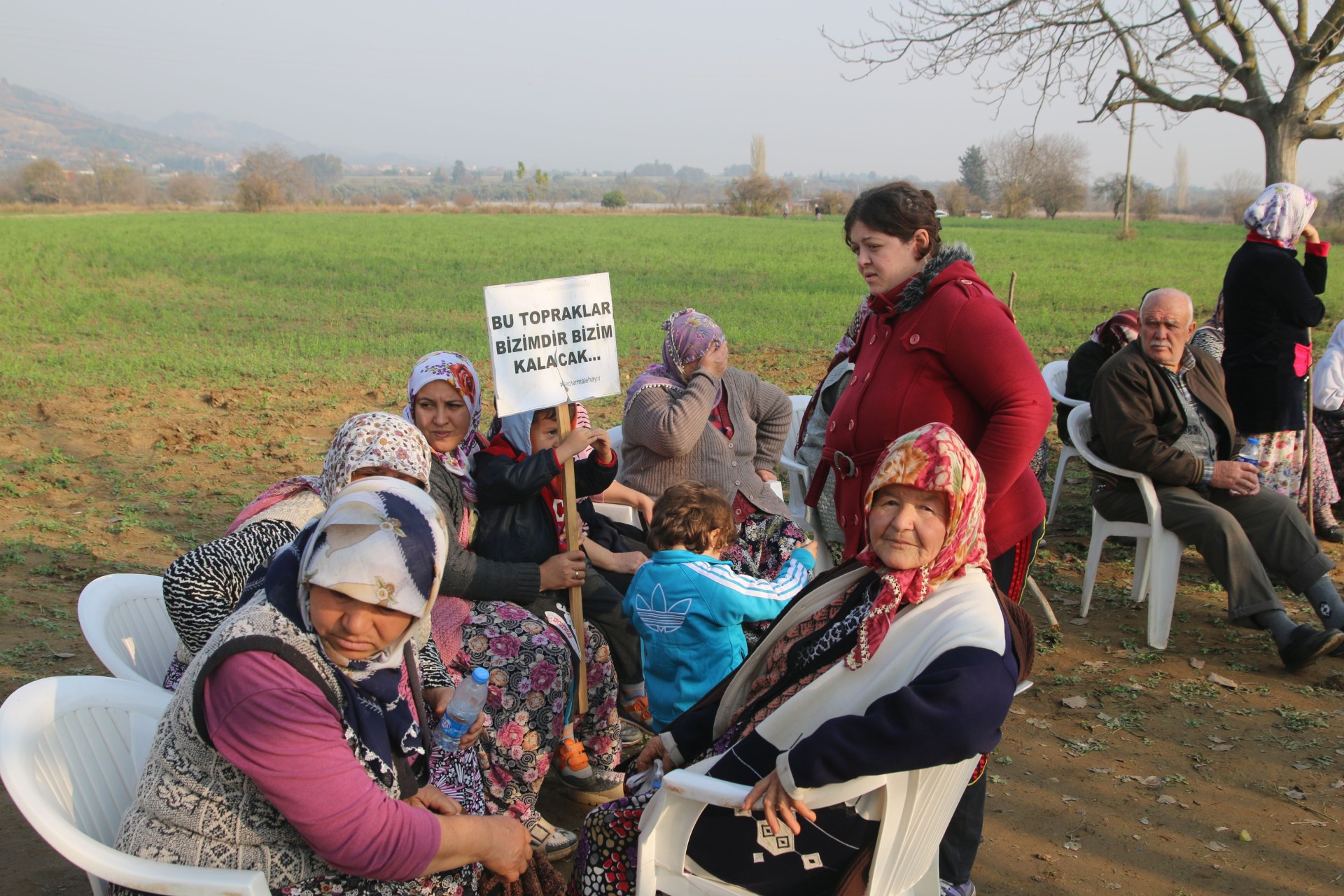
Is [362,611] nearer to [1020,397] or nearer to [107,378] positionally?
[1020,397]

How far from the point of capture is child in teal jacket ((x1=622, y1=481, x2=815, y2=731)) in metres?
3.20

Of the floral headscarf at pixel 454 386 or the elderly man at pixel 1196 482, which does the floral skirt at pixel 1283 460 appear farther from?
the floral headscarf at pixel 454 386

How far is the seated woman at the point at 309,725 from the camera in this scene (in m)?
1.79

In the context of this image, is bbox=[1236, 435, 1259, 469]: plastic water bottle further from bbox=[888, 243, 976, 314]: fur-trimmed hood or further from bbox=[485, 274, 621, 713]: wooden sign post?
bbox=[485, 274, 621, 713]: wooden sign post

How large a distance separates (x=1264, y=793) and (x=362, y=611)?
11.0 ft

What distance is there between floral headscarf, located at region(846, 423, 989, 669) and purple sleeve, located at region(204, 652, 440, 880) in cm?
109

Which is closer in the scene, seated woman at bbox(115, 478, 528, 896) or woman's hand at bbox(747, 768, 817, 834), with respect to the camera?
seated woman at bbox(115, 478, 528, 896)

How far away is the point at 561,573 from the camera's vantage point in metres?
3.56

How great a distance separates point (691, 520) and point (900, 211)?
3.92ft

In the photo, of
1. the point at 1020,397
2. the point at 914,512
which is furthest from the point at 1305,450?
the point at 914,512

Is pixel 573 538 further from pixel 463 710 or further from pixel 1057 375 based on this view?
A: pixel 1057 375

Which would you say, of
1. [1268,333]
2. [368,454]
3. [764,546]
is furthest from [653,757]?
[1268,333]

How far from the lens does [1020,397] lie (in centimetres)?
285

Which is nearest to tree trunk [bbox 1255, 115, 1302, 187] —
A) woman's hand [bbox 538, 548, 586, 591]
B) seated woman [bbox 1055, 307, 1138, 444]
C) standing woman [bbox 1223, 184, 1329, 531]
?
standing woman [bbox 1223, 184, 1329, 531]
